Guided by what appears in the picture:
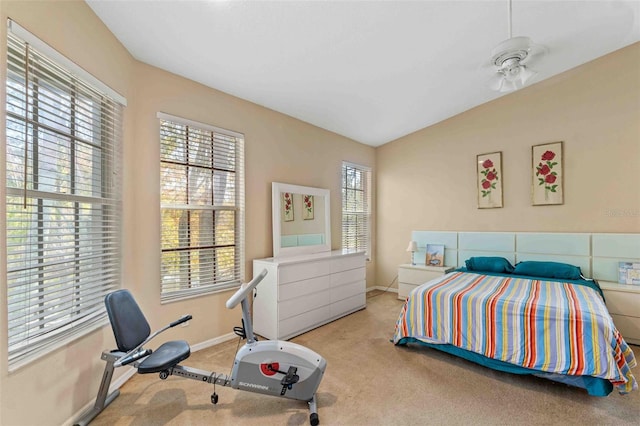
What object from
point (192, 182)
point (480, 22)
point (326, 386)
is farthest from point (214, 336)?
point (480, 22)

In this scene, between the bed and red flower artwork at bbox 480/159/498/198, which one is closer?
the bed

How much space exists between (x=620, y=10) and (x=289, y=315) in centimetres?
447

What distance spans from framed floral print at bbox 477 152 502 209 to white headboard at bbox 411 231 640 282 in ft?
1.56

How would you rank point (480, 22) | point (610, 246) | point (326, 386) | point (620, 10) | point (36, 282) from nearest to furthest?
point (36, 282), point (326, 386), point (480, 22), point (620, 10), point (610, 246)

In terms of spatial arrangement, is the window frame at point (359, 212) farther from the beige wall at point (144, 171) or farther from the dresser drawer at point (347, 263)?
the dresser drawer at point (347, 263)

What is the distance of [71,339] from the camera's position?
72.6 inches

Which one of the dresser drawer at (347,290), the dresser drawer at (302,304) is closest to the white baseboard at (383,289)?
the dresser drawer at (347,290)

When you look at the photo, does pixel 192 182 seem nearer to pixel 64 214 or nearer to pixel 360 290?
pixel 64 214

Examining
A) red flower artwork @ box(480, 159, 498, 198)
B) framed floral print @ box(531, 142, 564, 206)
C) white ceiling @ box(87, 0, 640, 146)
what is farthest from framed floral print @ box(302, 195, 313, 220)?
framed floral print @ box(531, 142, 564, 206)

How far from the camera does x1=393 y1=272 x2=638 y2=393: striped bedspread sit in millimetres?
2084

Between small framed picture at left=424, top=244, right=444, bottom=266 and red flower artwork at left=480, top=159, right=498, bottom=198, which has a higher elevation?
red flower artwork at left=480, top=159, right=498, bottom=198

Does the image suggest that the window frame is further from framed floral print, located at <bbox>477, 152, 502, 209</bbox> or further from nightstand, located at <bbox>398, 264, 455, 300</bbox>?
framed floral print, located at <bbox>477, 152, 502, 209</bbox>

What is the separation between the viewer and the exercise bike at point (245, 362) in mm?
1959

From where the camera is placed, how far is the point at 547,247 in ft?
12.7
